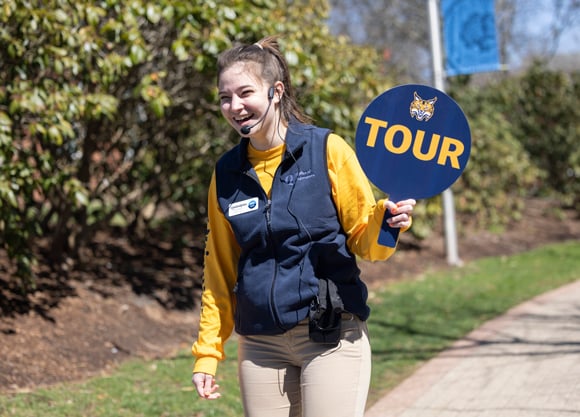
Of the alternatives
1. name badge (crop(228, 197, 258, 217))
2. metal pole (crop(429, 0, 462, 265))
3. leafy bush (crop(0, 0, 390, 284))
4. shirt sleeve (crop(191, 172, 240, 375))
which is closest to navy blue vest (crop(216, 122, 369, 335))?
name badge (crop(228, 197, 258, 217))

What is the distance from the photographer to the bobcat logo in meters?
2.64

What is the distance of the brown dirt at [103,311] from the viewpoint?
6.00 m

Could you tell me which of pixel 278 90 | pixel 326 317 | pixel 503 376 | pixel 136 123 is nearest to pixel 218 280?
pixel 326 317

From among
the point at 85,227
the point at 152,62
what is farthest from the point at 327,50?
the point at 85,227

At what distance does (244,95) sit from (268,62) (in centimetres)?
16

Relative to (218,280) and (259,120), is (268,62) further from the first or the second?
(218,280)

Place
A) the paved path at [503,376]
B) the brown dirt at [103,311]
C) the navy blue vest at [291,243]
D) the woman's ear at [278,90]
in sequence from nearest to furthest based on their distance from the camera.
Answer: the navy blue vest at [291,243] → the woman's ear at [278,90] → the paved path at [503,376] → the brown dirt at [103,311]

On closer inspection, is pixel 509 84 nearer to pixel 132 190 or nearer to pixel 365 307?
pixel 132 190

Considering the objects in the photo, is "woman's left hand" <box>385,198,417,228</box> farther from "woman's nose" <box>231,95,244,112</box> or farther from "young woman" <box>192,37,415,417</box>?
"woman's nose" <box>231,95,244,112</box>

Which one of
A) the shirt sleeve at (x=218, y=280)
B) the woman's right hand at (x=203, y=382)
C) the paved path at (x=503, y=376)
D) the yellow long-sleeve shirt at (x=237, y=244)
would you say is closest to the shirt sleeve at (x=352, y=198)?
the yellow long-sleeve shirt at (x=237, y=244)

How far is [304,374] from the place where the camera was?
8.57 ft

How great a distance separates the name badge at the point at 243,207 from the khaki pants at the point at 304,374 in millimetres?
431

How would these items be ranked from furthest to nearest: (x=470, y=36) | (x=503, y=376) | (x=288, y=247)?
(x=470, y=36)
(x=503, y=376)
(x=288, y=247)

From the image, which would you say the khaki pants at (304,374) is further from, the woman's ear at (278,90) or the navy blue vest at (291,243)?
the woman's ear at (278,90)
